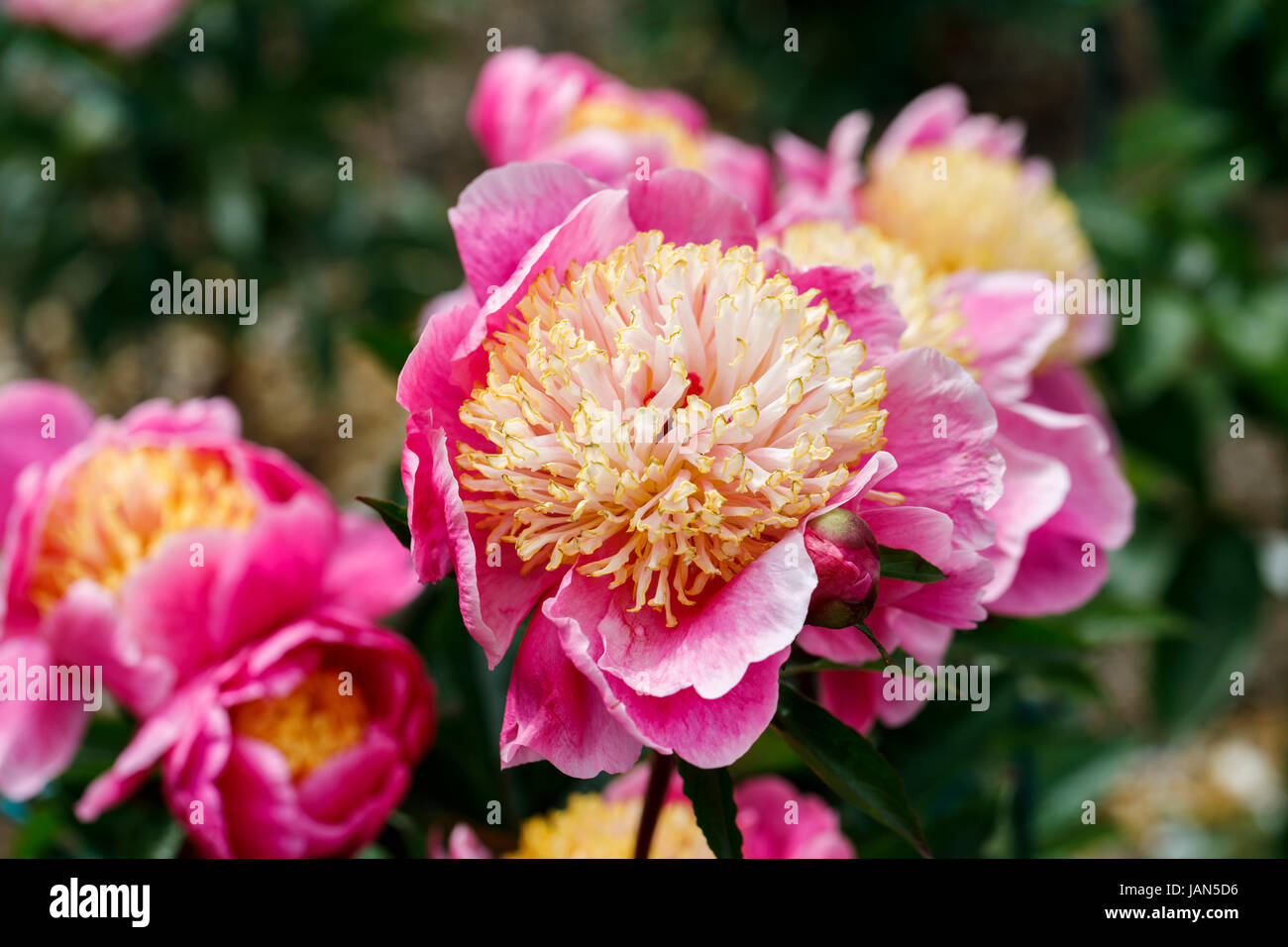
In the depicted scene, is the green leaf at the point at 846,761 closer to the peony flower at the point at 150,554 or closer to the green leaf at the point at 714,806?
the green leaf at the point at 714,806

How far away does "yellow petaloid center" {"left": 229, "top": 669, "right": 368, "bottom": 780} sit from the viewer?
466mm

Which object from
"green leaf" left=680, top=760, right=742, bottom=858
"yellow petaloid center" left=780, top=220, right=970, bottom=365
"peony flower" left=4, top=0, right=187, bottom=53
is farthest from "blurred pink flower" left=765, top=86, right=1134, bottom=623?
"peony flower" left=4, top=0, right=187, bottom=53

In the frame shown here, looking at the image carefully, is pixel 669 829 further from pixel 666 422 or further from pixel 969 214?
pixel 969 214

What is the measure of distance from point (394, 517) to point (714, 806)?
0.13 m

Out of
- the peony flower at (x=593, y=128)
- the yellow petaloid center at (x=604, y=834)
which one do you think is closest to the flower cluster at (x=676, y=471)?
the yellow petaloid center at (x=604, y=834)

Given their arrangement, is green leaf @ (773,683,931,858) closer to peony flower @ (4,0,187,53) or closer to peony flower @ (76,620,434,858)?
peony flower @ (76,620,434,858)

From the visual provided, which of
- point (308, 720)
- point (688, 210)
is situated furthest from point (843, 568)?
point (308, 720)

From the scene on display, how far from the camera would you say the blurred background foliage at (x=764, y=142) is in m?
0.56

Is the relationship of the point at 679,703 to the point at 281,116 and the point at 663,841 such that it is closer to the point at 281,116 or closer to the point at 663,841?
the point at 663,841

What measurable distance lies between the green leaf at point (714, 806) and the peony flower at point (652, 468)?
0.10 ft

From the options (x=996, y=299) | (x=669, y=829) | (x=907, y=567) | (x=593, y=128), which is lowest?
(x=669, y=829)

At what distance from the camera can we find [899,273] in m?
0.44

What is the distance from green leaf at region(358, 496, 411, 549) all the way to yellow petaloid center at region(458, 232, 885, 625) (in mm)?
21

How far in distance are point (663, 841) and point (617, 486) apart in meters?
0.19
